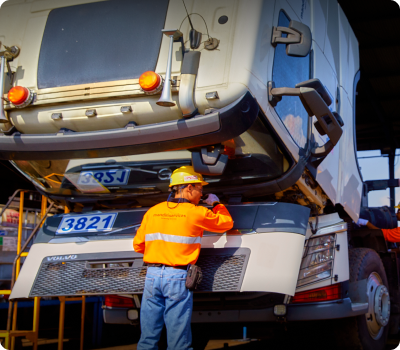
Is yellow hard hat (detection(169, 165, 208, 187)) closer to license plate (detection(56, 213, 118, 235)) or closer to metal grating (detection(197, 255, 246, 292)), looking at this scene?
metal grating (detection(197, 255, 246, 292))

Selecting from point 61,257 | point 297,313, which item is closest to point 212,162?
point 297,313

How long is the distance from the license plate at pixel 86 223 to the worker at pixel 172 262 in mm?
736

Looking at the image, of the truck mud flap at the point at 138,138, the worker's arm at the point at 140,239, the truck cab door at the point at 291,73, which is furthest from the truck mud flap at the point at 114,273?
the truck cab door at the point at 291,73

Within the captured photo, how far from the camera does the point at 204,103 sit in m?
3.21

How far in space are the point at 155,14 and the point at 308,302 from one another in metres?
2.53

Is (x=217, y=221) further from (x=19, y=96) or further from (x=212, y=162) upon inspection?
(x=19, y=96)

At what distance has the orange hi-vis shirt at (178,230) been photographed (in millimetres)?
3379

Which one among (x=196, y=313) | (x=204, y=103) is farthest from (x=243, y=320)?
(x=204, y=103)

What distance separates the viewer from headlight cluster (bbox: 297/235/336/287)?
3814 millimetres

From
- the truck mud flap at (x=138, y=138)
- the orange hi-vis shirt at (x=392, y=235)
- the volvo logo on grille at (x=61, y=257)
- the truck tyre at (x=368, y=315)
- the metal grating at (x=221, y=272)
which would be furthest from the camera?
the orange hi-vis shirt at (x=392, y=235)

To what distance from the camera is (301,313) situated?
3721 millimetres

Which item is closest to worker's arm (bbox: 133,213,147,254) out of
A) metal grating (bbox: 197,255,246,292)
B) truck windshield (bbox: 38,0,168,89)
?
metal grating (bbox: 197,255,246,292)

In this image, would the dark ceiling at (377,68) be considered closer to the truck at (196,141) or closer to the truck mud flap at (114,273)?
the truck at (196,141)

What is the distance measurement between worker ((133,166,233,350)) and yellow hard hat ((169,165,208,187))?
0.02 m
